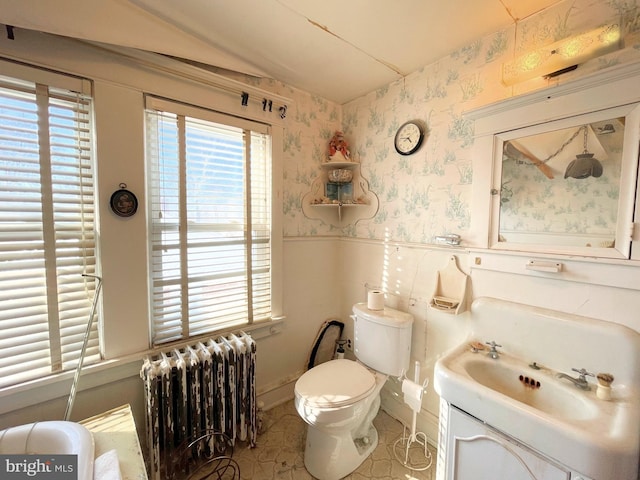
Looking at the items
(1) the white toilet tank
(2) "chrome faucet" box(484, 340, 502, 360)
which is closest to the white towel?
(1) the white toilet tank

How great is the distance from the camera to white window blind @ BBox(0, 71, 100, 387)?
1066mm

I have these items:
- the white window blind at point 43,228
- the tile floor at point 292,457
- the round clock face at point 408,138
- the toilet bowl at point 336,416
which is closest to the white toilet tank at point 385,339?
the toilet bowl at point 336,416

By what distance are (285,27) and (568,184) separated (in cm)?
155

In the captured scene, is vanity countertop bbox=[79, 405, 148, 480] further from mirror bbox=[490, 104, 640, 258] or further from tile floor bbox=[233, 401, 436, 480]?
mirror bbox=[490, 104, 640, 258]

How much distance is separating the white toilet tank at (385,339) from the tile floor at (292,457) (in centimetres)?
49

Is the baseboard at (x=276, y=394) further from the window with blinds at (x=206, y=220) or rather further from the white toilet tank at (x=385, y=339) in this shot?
the white toilet tank at (x=385, y=339)

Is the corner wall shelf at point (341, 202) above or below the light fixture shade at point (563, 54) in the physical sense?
below

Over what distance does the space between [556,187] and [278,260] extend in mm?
1599

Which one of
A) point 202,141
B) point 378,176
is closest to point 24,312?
point 202,141

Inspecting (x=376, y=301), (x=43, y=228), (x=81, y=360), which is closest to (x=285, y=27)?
(x=43, y=228)

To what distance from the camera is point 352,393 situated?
142 centimetres

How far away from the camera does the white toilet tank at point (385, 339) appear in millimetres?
1628

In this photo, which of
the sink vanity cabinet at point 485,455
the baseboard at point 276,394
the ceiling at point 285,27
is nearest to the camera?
the sink vanity cabinet at point 485,455

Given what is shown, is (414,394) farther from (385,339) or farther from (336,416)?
(336,416)
